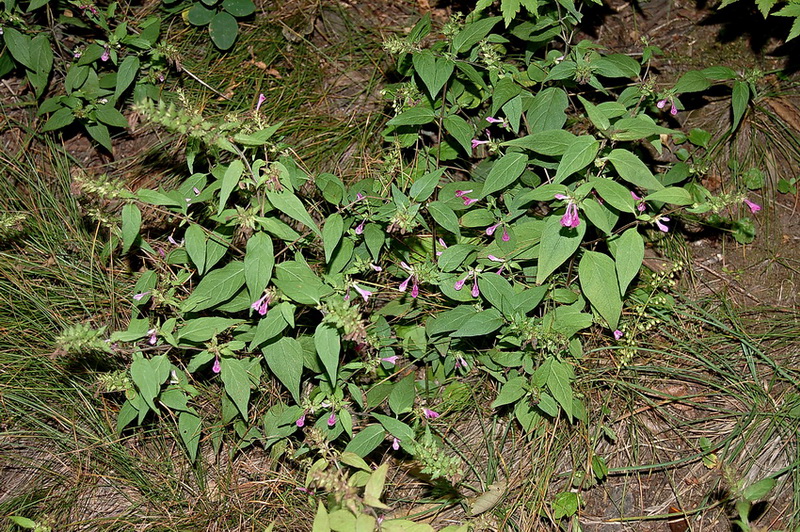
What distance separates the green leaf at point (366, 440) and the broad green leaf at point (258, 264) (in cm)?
82

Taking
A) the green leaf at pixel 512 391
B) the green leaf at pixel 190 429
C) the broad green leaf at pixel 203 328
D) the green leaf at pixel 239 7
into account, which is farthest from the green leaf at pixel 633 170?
the green leaf at pixel 239 7

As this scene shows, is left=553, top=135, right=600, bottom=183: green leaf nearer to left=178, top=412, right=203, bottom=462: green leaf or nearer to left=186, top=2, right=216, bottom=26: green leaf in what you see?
left=178, top=412, right=203, bottom=462: green leaf

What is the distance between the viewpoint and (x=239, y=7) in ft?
12.0

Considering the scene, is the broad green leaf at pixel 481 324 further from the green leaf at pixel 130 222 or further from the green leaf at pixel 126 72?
the green leaf at pixel 126 72

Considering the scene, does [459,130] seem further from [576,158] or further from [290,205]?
[290,205]

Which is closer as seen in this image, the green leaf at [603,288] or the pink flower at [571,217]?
the pink flower at [571,217]

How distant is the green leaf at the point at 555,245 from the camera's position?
239 centimetres

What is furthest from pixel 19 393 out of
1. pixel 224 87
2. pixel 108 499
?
pixel 224 87

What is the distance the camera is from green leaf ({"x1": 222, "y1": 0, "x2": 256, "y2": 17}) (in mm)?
3656

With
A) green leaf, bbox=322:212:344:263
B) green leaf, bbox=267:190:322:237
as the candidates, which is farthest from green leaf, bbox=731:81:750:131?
green leaf, bbox=267:190:322:237

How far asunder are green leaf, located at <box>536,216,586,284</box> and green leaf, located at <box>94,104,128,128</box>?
2.42 metres

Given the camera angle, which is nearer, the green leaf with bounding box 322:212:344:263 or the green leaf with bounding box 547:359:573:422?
the green leaf with bounding box 322:212:344:263

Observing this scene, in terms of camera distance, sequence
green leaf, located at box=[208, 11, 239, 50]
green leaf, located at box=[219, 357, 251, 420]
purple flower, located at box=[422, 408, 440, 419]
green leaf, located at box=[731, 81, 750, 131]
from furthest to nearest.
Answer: green leaf, located at box=[208, 11, 239, 50], green leaf, located at box=[731, 81, 750, 131], purple flower, located at box=[422, 408, 440, 419], green leaf, located at box=[219, 357, 251, 420]

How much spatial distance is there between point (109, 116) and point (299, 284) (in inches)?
71.5
